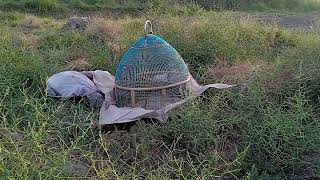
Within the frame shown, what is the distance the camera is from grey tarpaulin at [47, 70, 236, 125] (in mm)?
3867

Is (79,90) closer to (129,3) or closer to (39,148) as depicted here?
(39,148)

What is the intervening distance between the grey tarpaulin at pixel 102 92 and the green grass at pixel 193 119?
0.09 metres

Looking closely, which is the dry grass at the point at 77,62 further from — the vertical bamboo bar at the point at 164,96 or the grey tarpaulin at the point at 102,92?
the vertical bamboo bar at the point at 164,96

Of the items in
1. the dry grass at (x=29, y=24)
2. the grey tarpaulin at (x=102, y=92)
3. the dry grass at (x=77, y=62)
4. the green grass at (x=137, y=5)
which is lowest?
the green grass at (x=137, y=5)

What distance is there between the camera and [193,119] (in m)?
3.39

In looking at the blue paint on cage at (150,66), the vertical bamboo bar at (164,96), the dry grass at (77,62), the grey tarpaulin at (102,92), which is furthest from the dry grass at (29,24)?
the vertical bamboo bar at (164,96)

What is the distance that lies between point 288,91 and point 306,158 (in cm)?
99

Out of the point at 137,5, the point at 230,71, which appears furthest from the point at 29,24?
the point at 230,71

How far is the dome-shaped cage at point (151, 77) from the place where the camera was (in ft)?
13.7

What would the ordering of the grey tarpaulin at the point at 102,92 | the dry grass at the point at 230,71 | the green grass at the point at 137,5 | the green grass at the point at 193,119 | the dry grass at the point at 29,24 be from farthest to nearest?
the green grass at the point at 137,5 → the dry grass at the point at 29,24 → the dry grass at the point at 230,71 → the grey tarpaulin at the point at 102,92 → the green grass at the point at 193,119

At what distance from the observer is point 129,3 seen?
11883 millimetres

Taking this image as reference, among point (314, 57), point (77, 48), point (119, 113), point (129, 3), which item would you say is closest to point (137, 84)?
point (119, 113)

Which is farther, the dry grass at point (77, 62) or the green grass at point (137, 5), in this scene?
the green grass at point (137, 5)

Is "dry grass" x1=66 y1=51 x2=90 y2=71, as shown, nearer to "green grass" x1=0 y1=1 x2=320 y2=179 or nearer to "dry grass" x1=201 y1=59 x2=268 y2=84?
"green grass" x1=0 y1=1 x2=320 y2=179
